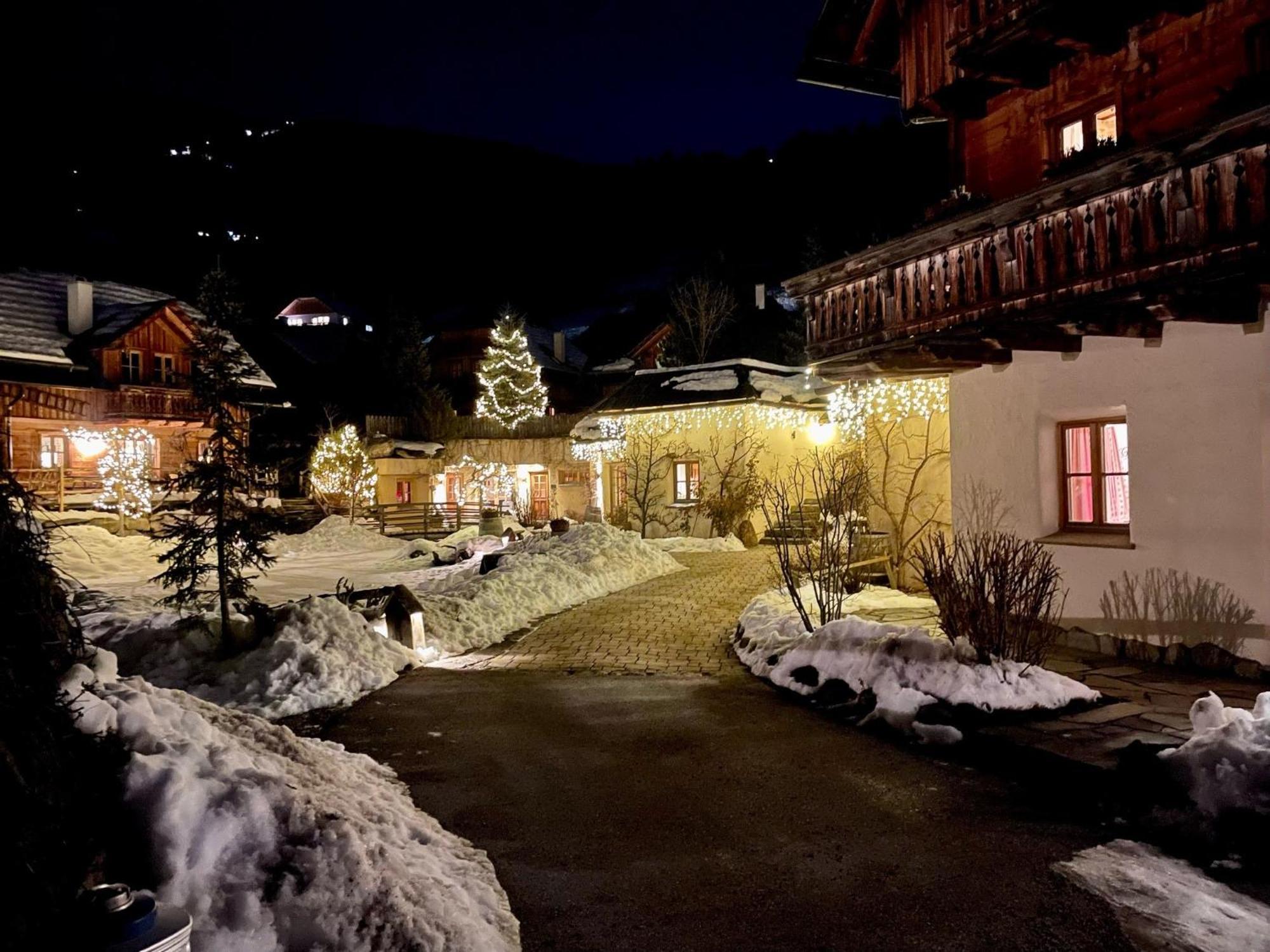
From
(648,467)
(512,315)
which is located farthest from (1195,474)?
(512,315)

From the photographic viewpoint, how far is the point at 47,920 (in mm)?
2604

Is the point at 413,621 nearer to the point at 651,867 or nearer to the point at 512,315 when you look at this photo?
the point at 651,867

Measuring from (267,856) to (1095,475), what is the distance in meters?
9.61

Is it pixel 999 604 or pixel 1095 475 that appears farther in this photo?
pixel 1095 475

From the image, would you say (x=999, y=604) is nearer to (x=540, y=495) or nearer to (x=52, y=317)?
(x=540, y=495)

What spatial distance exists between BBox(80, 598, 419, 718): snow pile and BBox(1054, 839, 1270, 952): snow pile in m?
7.23

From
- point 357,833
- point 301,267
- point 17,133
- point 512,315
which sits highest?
point 301,267

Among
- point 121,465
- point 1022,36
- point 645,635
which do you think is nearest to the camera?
point 1022,36

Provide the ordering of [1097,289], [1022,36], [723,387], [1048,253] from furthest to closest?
[723,387]
[1022,36]
[1048,253]
[1097,289]

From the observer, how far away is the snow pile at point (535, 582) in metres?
12.4

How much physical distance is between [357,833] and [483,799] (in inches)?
70.5

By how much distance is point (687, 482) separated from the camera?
25.5 meters

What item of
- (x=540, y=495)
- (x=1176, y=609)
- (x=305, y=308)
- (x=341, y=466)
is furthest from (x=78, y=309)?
(x=305, y=308)

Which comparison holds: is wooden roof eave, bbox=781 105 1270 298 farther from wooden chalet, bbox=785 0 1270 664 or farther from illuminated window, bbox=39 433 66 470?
illuminated window, bbox=39 433 66 470
